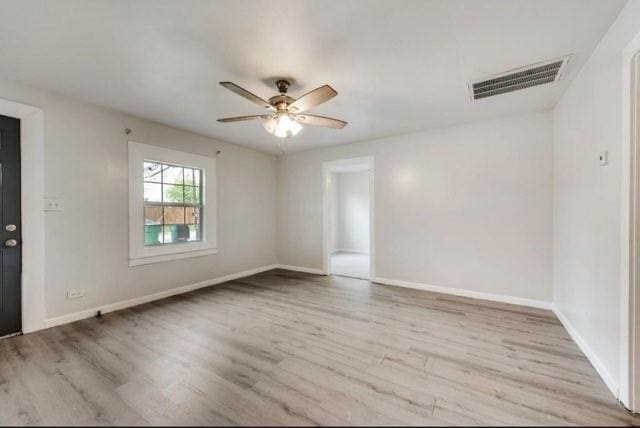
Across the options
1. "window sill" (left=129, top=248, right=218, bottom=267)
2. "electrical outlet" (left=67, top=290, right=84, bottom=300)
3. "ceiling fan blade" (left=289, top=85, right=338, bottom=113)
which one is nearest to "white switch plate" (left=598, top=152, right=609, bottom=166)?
"ceiling fan blade" (left=289, top=85, right=338, bottom=113)

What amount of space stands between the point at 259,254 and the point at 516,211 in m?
4.18

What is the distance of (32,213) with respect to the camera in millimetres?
2477

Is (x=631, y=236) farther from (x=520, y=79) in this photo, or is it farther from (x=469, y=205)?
(x=469, y=205)

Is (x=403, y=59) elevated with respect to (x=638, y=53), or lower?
elevated

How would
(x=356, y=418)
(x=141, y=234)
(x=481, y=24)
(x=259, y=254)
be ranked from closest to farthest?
1. (x=356, y=418)
2. (x=481, y=24)
3. (x=141, y=234)
4. (x=259, y=254)

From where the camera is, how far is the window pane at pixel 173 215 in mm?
3588

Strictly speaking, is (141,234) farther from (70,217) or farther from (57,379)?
(57,379)

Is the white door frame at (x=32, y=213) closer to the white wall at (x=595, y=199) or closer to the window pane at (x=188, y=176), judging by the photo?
the window pane at (x=188, y=176)

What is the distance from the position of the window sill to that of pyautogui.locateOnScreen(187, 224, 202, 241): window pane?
0.22 m

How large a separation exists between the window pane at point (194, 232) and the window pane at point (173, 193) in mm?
432

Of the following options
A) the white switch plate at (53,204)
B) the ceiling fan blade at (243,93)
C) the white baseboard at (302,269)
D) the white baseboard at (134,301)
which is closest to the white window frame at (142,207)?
the white baseboard at (134,301)

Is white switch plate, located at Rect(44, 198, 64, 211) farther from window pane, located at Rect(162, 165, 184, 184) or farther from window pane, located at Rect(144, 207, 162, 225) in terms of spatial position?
window pane, located at Rect(162, 165, 184, 184)

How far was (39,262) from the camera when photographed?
250 centimetres

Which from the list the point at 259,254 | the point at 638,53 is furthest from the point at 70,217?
the point at 638,53
